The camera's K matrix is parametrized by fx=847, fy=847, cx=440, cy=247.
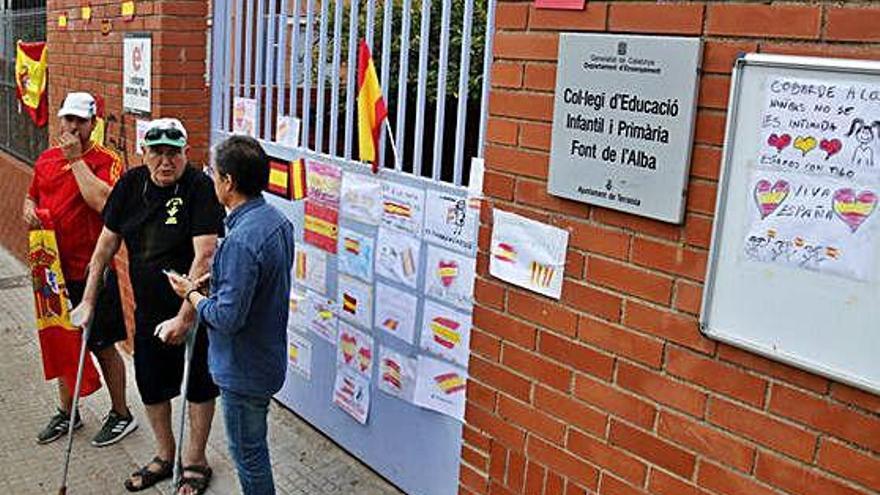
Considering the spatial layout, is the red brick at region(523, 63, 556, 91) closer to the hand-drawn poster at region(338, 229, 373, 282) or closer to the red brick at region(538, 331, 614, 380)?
the red brick at region(538, 331, 614, 380)

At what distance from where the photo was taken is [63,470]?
13.8 ft

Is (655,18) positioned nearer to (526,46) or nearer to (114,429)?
(526,46)

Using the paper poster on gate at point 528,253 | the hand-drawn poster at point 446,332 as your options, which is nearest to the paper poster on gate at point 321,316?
the hand-drawn poster at point 446,332

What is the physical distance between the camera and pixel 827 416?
184 centimetres

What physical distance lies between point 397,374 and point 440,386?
0.31 metres

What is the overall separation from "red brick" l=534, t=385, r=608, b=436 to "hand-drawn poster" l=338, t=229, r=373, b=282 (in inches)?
67.7

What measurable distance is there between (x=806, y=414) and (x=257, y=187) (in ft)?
6.90

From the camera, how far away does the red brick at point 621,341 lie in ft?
7.18

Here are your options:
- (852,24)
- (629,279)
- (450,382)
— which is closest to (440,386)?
(450,382)

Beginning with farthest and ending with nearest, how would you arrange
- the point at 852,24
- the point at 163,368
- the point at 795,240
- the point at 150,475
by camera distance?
the point at 150,475 < the point at 163,368 < the point at 795,240 < the point at 852,24

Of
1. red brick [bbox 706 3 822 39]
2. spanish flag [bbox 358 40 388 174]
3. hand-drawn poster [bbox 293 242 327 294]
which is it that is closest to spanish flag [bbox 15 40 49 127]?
hand-drawn poster [bbox 293 242 327 294]

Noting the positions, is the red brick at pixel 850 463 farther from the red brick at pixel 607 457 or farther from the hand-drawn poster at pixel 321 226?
the hand-drawn poster at pixel 321 226

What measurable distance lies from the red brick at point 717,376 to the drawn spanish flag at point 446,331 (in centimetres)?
152

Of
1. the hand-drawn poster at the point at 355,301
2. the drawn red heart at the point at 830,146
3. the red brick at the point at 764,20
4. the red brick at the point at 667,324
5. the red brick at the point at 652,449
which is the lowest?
the hand-drawn poster at the point at 355,301
